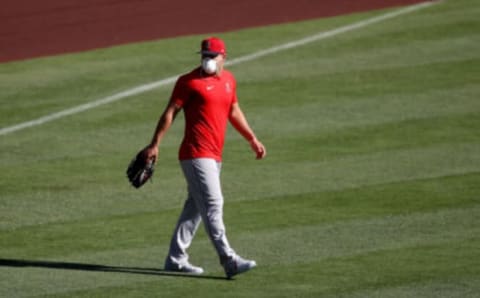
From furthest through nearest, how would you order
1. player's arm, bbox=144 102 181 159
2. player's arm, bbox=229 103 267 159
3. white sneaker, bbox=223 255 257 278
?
player's arm, bbox=229 103 267 159 < player's arm, bbox=144 102 181 159 < white sneaker, bbox=223 255 257 278

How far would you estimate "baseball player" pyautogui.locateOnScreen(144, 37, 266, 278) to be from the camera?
31.7 ft

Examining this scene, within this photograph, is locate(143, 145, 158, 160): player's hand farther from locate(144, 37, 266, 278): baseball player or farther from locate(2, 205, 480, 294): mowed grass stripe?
locate(2, 205, 480, 294): mowed grass stripe

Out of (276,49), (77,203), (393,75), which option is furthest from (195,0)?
(77,203)

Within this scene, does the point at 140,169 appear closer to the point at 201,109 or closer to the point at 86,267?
the point at 201,109

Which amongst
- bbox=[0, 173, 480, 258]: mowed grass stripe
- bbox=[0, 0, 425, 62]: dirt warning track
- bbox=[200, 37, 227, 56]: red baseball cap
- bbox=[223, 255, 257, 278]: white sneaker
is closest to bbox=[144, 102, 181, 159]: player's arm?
bbox=[200, 37, 227, 56]: red baseball cap

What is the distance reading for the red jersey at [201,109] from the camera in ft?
31.9

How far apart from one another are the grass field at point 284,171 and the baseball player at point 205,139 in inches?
8.8

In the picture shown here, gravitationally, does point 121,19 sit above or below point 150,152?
above

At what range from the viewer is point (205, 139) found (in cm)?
977

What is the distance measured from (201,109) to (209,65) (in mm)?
351

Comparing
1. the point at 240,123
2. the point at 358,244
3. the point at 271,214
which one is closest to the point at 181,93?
the point at 240,123

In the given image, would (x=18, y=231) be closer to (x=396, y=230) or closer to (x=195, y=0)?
(x=396, y=230)

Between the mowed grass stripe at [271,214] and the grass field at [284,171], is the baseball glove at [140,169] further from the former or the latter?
the mowed grass stripe at [271,214]

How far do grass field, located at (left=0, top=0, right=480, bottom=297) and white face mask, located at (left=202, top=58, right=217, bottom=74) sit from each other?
5.34ft
